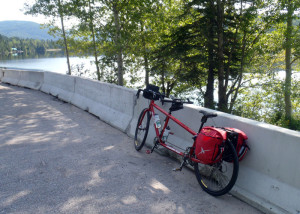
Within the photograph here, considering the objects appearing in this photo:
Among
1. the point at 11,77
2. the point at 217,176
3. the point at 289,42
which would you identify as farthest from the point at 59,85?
the point at 289,42

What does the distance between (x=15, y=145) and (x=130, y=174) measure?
2.85m

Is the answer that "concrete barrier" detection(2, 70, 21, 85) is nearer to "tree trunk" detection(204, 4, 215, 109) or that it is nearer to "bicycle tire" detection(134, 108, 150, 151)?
"tree trunk" detection(204, 4, 215, 109)

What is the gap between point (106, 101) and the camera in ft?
26.7

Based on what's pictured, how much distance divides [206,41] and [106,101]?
878 centimetres

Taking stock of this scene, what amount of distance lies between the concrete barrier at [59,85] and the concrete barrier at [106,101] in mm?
622

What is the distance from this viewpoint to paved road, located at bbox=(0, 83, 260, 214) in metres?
3.51

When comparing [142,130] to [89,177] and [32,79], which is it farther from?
[32,79]

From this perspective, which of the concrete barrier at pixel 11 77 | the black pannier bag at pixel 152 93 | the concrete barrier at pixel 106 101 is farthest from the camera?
the concrete barrier at pixel 11 77

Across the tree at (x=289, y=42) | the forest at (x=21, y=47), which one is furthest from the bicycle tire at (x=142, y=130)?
the forest at (x=21, y=47)

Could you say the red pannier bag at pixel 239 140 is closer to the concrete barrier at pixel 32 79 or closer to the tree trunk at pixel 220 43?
the tree trunk at pixel 220 43

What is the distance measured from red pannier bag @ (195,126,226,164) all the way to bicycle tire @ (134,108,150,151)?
1972 mm

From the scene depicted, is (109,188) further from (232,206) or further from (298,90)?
(298,90)

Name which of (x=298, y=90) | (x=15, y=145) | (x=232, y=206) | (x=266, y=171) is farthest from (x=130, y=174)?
(x=298, y=90)

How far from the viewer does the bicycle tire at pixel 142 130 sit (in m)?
5.64
